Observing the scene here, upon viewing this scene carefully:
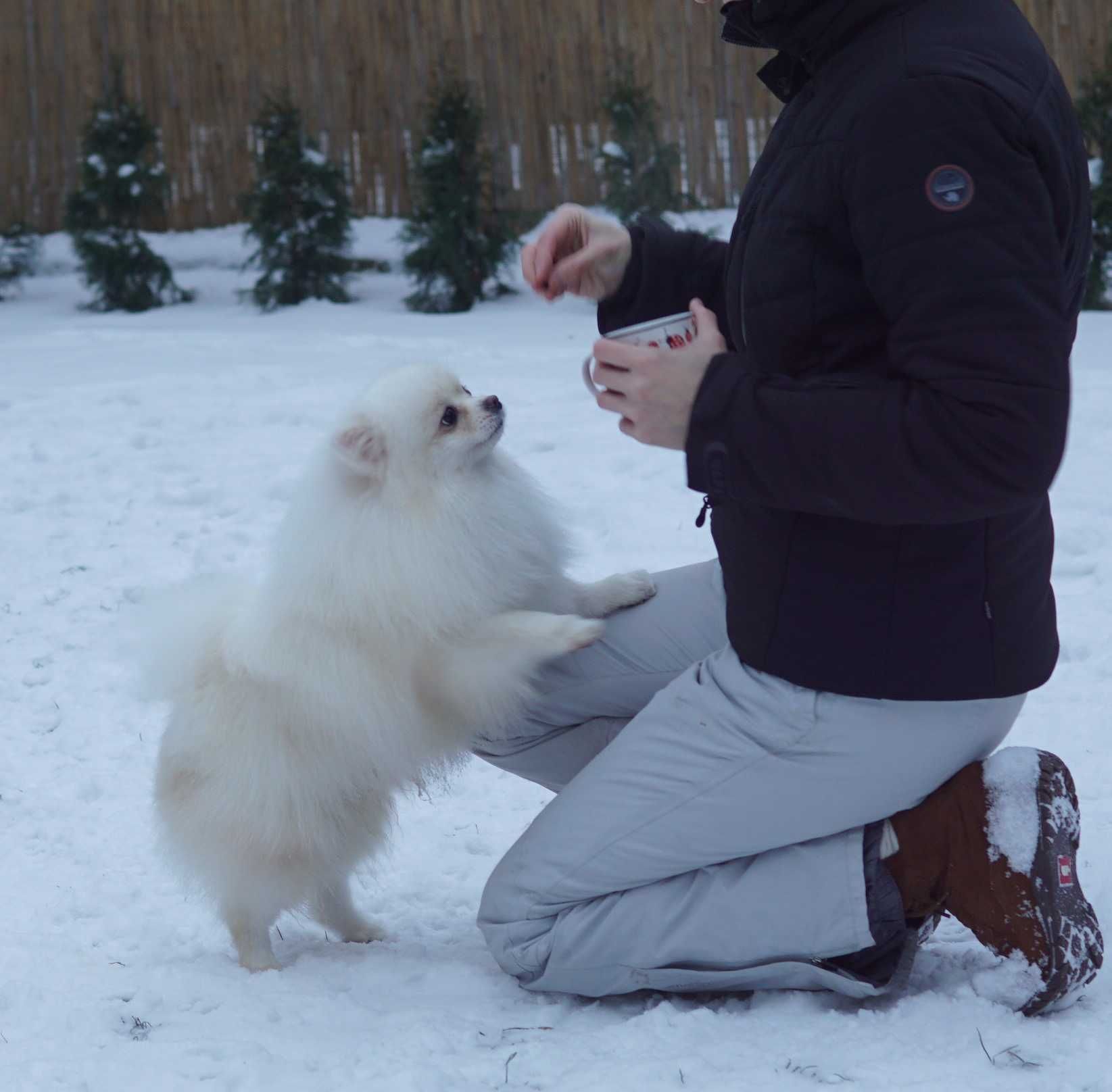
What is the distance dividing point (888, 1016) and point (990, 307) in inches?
44.9

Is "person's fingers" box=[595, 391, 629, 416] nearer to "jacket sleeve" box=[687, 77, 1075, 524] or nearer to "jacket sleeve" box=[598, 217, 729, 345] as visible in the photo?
"jacket sleeve" box=[687, 77, 1075, 524]

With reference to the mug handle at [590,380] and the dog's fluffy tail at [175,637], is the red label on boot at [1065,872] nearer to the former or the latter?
the mug handle at [590,380]

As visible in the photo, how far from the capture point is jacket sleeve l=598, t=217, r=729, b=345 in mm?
2428

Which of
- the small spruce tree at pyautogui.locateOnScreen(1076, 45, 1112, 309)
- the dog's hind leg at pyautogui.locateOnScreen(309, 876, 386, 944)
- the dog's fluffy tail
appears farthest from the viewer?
the small spruce tree at pyautogui.locateOnScreen(1076, 45, 1112, 309)

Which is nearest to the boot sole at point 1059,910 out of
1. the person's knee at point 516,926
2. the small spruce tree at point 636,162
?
the person's knee at point 516,926

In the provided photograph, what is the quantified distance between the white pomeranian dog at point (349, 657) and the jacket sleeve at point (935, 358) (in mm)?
751

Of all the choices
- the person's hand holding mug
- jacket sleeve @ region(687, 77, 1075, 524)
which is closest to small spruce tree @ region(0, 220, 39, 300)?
the person's hand holding mug

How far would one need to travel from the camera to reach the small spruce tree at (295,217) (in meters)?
7.89

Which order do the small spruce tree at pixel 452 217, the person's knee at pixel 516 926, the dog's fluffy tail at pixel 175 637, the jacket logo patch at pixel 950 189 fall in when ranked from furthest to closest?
the small spruce tree at pixel 452 217 < the dog's fluffy tail at pixel 175 637 < the person's knee at pixel 516 926 < the jacket logo patch at pixel 950 189

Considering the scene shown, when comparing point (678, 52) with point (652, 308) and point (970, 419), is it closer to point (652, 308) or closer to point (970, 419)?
point (652, 308)

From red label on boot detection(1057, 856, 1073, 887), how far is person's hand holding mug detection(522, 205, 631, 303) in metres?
1.30

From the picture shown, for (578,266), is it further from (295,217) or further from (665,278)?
(295,217)

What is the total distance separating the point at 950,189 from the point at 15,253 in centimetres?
835

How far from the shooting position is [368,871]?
8.85ft
